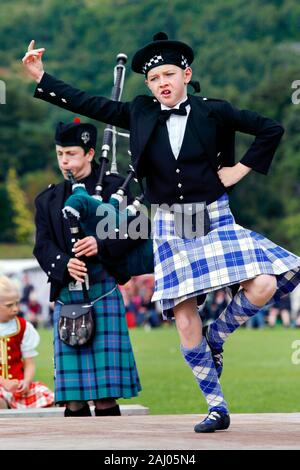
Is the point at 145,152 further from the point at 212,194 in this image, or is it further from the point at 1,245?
the point at 1,245

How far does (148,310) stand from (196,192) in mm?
29897

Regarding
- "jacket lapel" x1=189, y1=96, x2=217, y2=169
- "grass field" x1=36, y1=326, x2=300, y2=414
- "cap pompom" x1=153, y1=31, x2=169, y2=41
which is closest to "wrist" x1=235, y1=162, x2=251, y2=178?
"jacket lapel" x1=189, y1=96, x2=217, y2=169

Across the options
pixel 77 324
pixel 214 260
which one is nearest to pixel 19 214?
pixel 77 324

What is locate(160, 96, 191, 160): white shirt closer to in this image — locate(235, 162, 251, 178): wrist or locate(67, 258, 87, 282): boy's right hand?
locate(235, 162, 251, 178): wrist

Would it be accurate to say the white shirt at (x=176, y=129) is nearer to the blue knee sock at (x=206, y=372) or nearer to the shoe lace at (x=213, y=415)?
the blue knee sock at (x=206, y=372)

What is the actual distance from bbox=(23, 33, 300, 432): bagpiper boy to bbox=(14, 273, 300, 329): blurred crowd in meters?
27.0

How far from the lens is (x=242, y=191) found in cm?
7969

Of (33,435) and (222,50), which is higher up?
(222,50)

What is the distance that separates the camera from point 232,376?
16797mm

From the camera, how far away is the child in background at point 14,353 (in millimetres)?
10047

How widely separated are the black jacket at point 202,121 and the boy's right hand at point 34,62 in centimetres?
4

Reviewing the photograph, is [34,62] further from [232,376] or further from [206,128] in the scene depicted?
[232,376]
